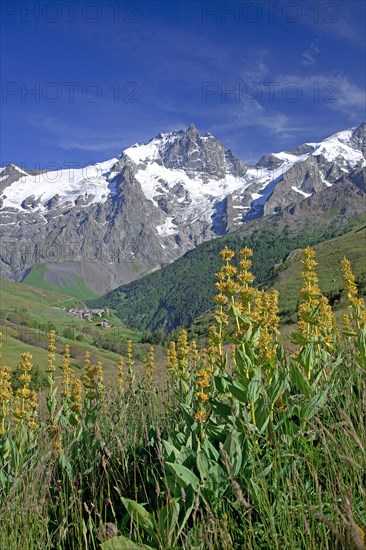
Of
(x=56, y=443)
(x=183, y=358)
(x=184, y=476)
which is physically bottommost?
(x=56, y=443)

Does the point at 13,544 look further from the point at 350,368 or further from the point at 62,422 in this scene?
the point at 62,422

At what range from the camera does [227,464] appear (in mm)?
2551

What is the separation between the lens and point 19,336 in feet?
419

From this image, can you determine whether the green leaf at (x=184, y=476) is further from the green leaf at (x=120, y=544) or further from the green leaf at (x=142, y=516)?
the green leaf at (x=120, y=544)

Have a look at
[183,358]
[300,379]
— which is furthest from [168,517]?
[183,358]

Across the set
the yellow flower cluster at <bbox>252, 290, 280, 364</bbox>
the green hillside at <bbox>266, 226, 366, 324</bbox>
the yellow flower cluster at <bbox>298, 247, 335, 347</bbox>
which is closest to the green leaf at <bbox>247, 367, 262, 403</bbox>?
the yellow flower cluster at <bbox>252, 290, 280, 364</bbox>

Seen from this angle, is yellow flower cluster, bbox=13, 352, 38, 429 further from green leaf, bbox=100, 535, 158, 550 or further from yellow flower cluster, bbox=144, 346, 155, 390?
green leaf, bbox=100, 535, 158, 550

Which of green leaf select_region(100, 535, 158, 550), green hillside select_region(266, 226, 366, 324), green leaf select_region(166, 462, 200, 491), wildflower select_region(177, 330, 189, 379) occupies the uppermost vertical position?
green hillside select_region(266, 226, 366, 324)

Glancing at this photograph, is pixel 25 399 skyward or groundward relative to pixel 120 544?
skyward

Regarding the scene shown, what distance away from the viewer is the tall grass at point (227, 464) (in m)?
2.98

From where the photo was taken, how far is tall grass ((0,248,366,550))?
117 inches

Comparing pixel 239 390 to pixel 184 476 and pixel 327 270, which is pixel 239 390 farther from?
pixel 327 270

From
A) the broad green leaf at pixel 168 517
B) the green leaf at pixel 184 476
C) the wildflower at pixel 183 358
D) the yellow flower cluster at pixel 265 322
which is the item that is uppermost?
the yellow flower cluster at pixel 265 322

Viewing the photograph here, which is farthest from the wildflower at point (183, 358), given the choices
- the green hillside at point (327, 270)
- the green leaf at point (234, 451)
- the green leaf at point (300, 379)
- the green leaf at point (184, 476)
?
the green hillside at point (327, 270)
